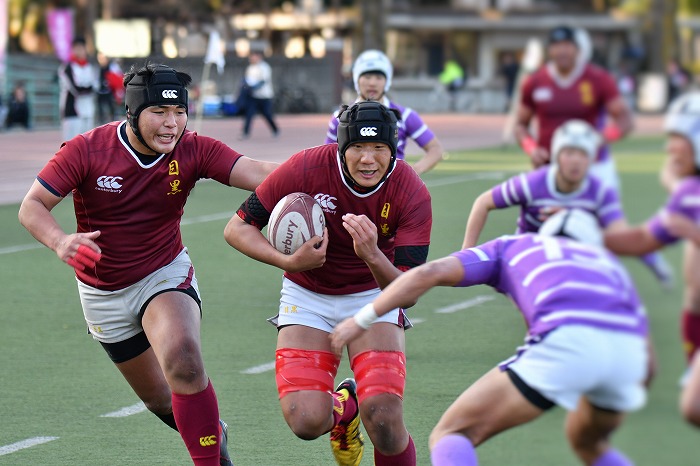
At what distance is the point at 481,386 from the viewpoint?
15.5ft

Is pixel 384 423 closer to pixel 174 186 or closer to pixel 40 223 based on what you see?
pixel 174 186

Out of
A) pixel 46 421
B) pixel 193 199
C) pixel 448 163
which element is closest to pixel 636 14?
pixel 448 163

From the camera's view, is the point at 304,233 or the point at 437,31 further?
the point at 437,31

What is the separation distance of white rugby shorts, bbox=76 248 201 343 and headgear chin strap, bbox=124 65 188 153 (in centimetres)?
65

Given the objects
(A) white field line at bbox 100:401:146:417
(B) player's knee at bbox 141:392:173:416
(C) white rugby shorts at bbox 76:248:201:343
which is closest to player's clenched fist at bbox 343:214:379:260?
(C) white rugby shorts at bbox 76:248:201:343

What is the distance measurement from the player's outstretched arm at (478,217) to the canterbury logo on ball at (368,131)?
63cm

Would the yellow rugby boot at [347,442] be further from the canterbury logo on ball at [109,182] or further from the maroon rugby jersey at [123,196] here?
the canterbury logo on ball at [109,182]

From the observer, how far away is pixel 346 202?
251 inches

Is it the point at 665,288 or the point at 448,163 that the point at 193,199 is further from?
the point at 665,288

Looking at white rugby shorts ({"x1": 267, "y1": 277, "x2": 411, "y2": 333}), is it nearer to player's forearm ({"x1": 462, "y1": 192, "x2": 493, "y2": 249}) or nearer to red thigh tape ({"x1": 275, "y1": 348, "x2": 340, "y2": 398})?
red thigh tape ({"x1": 275, "y1": 348, "x2": 340, "y2": 398})

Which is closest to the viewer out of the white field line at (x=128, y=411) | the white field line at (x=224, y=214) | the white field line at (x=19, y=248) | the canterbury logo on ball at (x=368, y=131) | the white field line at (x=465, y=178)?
the canterbury logo on ball at (x=368, y=131)

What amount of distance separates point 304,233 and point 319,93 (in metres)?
41.9

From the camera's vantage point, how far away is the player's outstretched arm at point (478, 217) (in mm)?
5294

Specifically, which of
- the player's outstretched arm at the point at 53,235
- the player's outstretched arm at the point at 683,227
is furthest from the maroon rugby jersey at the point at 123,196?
the player's outstretched arm at the point at 683,227
